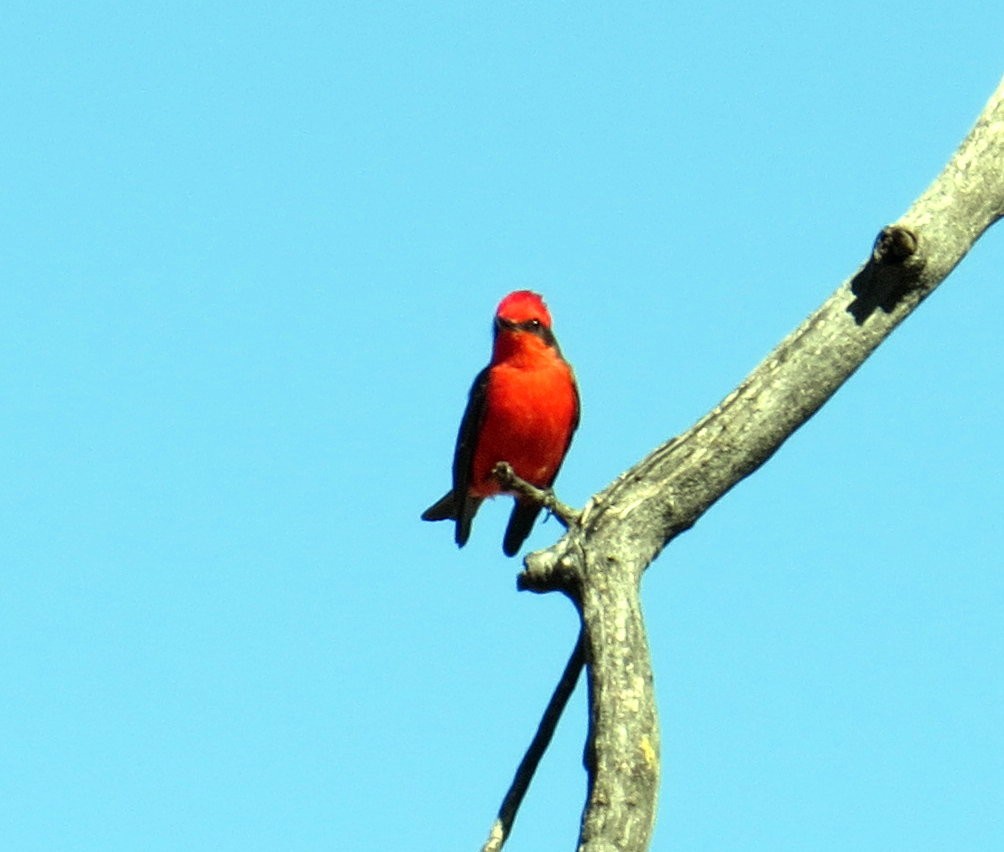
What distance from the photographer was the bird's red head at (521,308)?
436 inches

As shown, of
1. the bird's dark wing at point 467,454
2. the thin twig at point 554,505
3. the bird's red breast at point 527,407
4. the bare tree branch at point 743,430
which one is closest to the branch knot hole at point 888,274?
the bare tree branch at point 743,430

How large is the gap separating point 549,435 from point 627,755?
6356mm

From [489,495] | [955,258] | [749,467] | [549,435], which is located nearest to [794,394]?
[749,467]

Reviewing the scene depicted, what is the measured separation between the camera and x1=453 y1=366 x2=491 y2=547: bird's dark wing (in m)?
11.3

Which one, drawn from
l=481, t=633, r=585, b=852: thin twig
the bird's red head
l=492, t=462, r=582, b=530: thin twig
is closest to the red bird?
the bird's red head

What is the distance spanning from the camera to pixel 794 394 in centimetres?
525

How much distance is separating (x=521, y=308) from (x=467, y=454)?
3.46ft

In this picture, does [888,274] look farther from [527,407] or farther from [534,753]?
[527,407]

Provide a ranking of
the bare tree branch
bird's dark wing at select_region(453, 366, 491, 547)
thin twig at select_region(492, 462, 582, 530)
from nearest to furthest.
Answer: the bare tree branch → thin twig at select_region(492, 462, 582, 530) → bird's dark wing at select_region(453, 366, 491, 547)

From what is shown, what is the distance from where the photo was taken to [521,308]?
11.1 m

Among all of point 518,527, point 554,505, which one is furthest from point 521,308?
point 554,505

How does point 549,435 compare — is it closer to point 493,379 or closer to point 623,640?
point 493,379

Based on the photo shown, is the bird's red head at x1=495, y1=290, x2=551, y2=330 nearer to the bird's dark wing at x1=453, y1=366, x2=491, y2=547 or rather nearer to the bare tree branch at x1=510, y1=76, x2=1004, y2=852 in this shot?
the bird's dark wing at x1=453, y1=366, x2=491, y2=547

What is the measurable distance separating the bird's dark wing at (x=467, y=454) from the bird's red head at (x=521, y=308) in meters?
0.42
